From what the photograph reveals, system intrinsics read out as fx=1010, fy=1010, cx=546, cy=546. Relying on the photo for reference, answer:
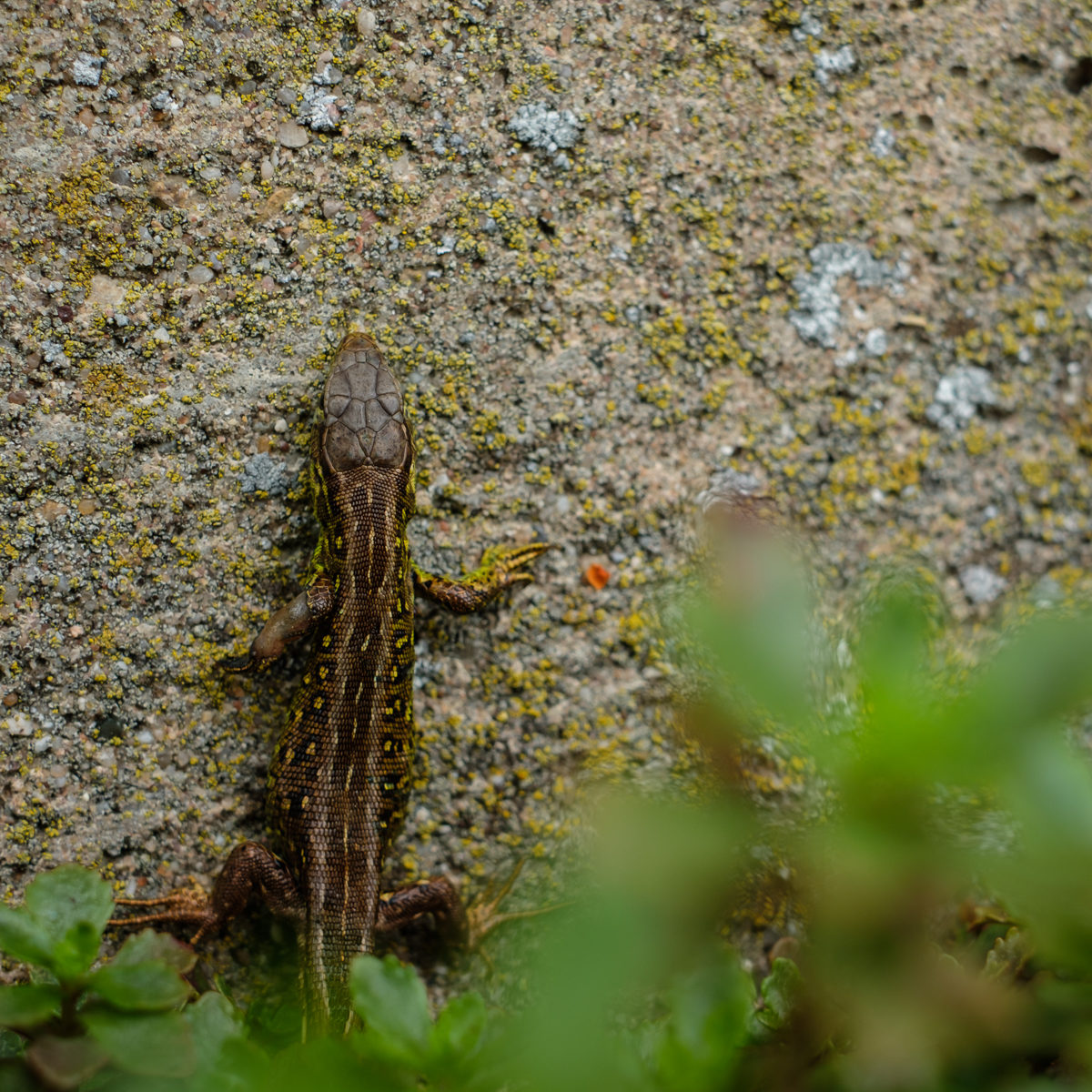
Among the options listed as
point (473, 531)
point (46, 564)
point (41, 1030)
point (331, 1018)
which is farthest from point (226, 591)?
point (41, 1030)

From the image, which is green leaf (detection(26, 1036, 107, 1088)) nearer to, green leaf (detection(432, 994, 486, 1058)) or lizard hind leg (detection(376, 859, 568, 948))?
green leaf (detection(432, 994, 486, 1058))

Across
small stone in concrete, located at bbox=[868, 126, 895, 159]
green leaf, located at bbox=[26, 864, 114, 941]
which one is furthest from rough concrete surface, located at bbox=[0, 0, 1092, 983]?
green leaf, located at bbox=[26, 864, 114, 941]

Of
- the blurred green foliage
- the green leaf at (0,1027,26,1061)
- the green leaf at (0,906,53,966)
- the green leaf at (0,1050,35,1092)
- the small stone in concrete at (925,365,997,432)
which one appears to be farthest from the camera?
the small stone in concrete at (925,365,997,432)

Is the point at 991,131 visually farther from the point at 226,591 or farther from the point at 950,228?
the point at 226,591

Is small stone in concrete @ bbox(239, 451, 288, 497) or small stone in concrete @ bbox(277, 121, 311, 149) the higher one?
small stone in concrete @ bbox(277, 121, 311, 149)

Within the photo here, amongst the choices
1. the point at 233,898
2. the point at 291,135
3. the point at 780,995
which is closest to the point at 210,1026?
the point at 780,995

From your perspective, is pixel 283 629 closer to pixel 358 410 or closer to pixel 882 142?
pixel 358 410
